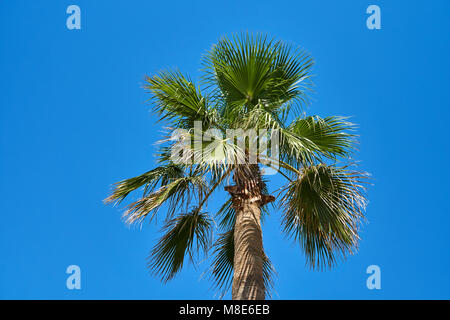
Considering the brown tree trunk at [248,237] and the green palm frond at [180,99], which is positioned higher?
the green palm frond at [180,99]

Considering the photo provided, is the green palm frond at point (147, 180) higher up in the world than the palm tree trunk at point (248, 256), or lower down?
higher up

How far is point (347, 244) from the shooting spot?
637 cm

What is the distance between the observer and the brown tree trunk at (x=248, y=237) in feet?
19.7

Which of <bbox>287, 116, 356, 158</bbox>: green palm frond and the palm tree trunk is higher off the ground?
<bbox>287, 116, 356, 158</bbox>: green palm frond

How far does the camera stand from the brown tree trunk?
19.7ft

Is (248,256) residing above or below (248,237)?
below

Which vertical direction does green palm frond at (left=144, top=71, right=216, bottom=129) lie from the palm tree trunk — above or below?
above

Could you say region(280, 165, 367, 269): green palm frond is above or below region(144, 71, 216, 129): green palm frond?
below

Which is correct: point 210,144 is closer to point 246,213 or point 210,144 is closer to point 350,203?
point 246,213

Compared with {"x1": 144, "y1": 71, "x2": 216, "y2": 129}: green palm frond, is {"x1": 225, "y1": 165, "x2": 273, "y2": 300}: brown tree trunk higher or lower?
lower

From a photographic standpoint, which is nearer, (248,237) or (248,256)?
(248,256)

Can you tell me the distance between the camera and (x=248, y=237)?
643 cm
